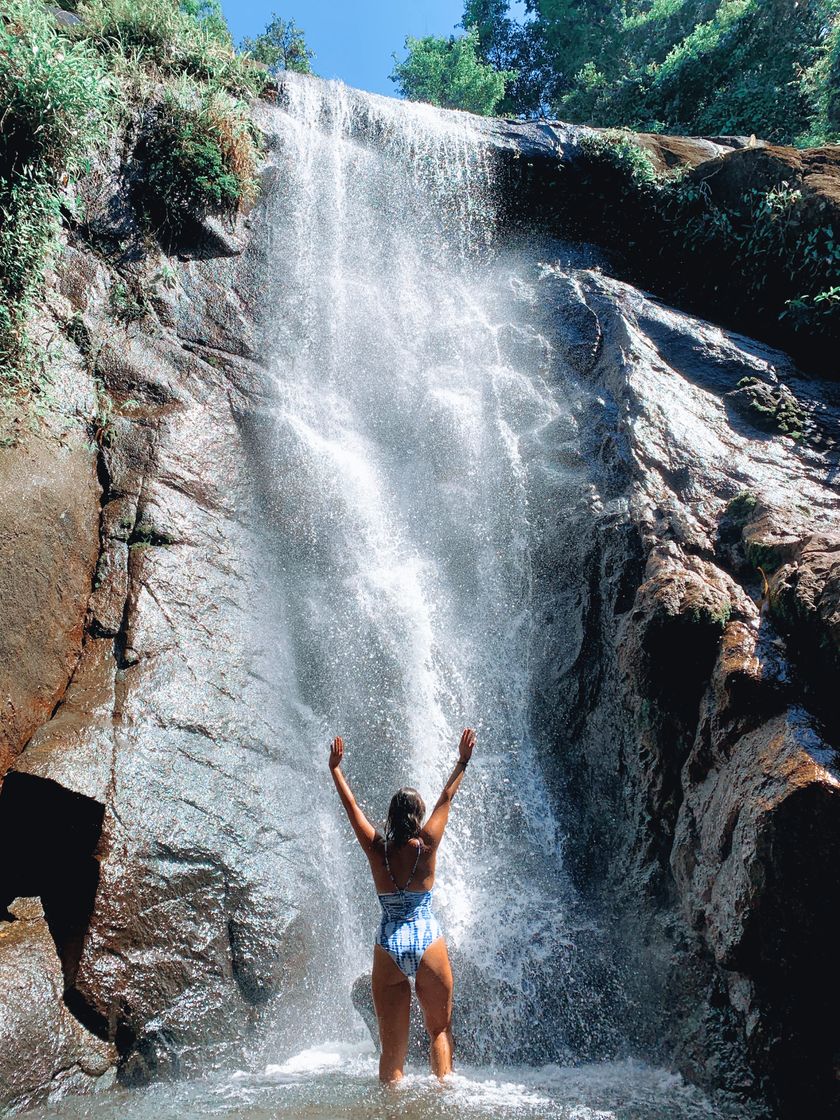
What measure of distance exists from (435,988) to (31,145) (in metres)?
8.92

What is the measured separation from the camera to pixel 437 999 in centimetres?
410

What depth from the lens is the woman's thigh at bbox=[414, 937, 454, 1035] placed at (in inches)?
160

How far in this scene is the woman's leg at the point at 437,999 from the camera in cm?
405

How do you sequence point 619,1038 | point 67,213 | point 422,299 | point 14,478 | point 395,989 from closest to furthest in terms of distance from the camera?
1. point 395,989
2. point 619,1038
3. point 14,478
4. point 67,213
5. point 422,299

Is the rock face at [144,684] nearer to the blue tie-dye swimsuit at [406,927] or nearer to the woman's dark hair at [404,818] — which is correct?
the blue tie-dye swimsuit at [406,927]

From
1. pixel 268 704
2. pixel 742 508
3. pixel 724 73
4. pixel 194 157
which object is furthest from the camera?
pixel 724 73

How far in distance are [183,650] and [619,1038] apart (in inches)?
173

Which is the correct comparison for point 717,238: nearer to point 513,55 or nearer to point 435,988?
point 435,988

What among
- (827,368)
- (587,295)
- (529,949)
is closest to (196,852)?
(529,949)

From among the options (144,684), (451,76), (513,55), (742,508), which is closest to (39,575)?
(144,684)

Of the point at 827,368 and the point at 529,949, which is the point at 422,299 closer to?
the point at 827,368

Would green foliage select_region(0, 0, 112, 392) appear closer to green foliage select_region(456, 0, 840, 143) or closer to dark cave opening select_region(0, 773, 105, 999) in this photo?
dark cave opening select_region(0, 773, 105, 999)

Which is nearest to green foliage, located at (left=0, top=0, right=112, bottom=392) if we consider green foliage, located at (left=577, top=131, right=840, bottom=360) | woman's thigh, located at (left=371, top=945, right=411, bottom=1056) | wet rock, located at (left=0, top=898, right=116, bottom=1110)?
wet rock, located at (left=0, top=898, right=116, bottom=1110)

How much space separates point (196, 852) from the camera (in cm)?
529
